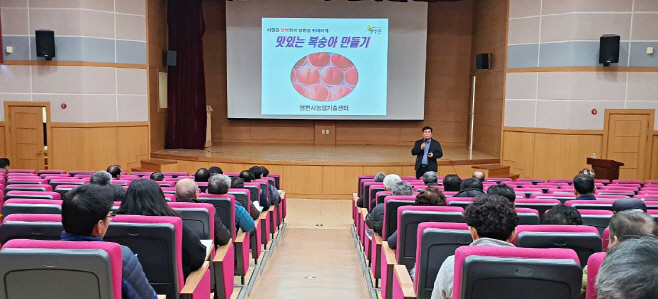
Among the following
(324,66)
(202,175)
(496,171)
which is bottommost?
(496,171)

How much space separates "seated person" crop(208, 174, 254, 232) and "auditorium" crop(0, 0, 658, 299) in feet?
0.07

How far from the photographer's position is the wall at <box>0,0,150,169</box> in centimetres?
1045

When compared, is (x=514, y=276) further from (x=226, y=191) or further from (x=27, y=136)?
(x=27, y=136)

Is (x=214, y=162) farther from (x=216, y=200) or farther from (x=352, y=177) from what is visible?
(x=216, y=200)

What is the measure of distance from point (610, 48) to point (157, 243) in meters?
9.93

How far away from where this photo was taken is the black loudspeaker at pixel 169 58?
493 inches

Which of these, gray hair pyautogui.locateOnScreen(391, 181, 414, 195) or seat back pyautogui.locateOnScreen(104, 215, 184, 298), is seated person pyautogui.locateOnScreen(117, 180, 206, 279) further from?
gray hair pyautogui.locateOnScreen(391, 181, 414, 195)

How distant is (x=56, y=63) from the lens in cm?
1052

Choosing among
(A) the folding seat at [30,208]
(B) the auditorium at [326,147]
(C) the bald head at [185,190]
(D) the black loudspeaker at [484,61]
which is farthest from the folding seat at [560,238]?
(D) the black loudspeaker at [484,61]

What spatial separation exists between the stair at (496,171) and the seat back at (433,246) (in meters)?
8.41

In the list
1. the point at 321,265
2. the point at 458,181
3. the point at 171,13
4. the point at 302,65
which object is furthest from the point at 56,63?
the point at 458,181

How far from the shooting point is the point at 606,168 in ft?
30.2

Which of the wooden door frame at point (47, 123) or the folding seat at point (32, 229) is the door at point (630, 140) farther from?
the wooden door frame at point (47, 123)

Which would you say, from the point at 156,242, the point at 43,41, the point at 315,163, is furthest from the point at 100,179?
the point at 43,41
